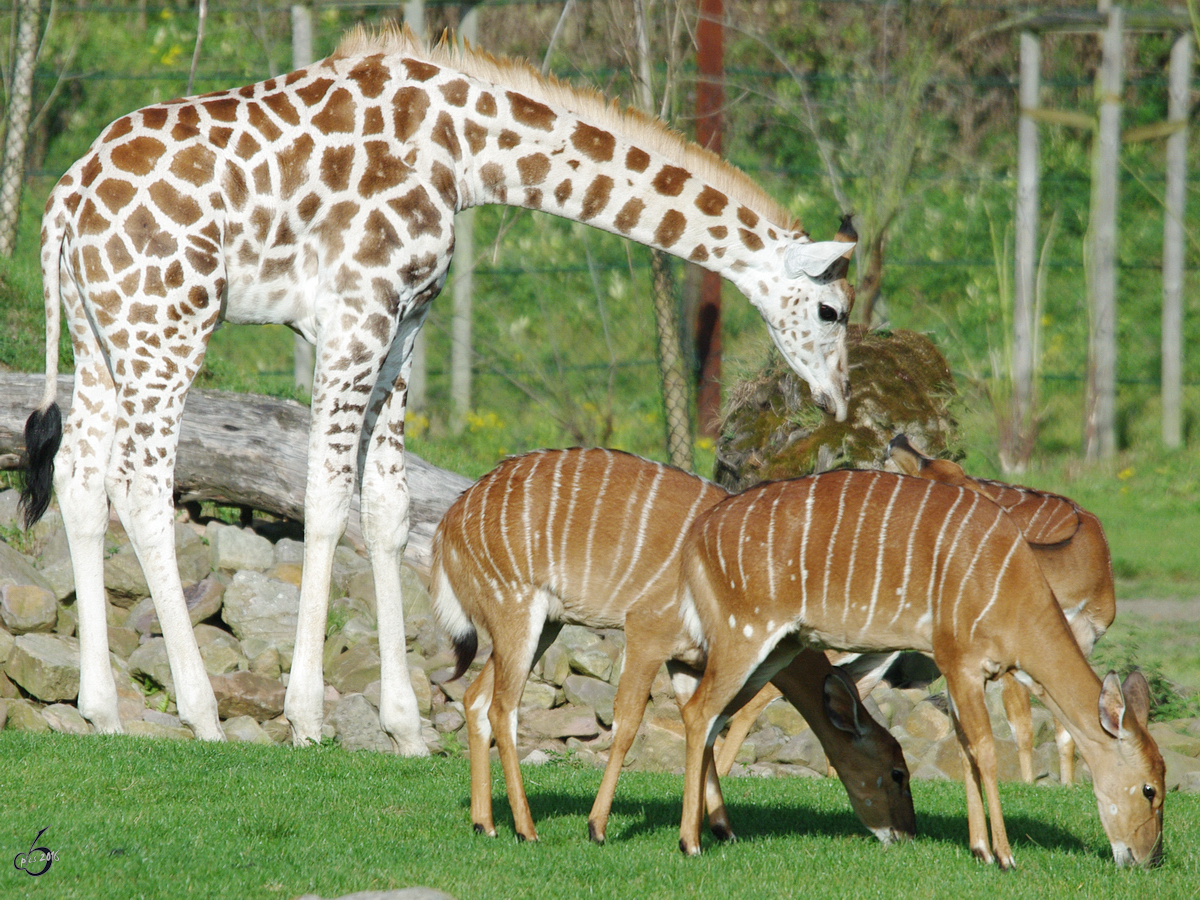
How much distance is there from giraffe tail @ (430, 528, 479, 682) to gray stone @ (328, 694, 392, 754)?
1530 millimetres

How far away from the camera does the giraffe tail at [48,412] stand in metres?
7.74

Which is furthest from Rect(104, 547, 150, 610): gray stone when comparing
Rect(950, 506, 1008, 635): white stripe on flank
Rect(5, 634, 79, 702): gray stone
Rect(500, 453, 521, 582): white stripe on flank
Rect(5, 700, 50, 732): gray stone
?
Rect(950, 506, 1008, 635): white stripe on flank

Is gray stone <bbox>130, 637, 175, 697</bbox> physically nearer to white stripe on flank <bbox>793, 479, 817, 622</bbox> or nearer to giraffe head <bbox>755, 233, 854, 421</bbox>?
giraffe head <bbox>755, 233, 854, 421</bbox>

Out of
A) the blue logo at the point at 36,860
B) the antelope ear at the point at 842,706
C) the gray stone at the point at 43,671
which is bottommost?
the gray stone at the point at 43,671

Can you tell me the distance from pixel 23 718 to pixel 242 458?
113 inches

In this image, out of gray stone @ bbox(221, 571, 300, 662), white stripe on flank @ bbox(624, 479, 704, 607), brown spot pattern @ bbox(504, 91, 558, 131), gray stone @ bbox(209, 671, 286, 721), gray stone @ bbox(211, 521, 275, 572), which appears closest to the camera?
white stripe on flank @ bbox(624, 479, 704, 607)

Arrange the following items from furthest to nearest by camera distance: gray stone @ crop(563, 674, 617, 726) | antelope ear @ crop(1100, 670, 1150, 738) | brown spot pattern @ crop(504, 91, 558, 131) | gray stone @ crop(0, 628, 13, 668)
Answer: gray stone @ crop(563, 674, 617, 726)
gray stone @ crop(0, 628, 13, 668)
brown spot pattern @ crop(504, 91, 558, 131)
antelope ear @ crop(1100, 670, 1150, 738)

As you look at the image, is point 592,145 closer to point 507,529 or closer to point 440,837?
point 507,529

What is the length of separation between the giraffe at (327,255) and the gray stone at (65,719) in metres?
0.32

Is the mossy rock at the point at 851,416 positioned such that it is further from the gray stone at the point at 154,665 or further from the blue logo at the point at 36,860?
the blue logo at the point at 36,860

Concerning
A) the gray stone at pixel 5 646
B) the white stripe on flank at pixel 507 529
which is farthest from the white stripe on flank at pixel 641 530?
the gray stone at pixel 5 646

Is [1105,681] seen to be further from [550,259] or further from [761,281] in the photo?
[550,259]

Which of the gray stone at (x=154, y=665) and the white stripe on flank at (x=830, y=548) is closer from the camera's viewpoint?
the white stripe on flank at (x=830, y=548)

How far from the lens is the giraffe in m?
7.50
